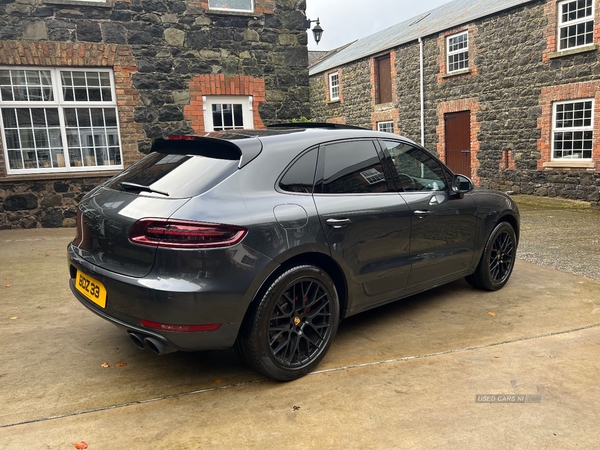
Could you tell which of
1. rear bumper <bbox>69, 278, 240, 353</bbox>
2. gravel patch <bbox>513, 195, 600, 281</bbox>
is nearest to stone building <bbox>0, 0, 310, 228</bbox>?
gravel patch <bbox>513, 195, 600, 281</bbox>

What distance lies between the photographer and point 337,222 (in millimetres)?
3295

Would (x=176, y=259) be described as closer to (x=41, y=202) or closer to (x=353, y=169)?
(x=353, y=169)

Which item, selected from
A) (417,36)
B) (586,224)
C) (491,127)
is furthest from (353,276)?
(417,36)

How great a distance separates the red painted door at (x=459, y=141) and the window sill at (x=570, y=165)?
309 cm

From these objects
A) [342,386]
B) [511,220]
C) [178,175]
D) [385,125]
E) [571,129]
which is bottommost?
[342,386]

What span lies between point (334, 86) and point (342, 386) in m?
20.8

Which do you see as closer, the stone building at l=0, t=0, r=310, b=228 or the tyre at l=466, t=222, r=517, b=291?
the tyre at l=466, t=222, r=517, b=291

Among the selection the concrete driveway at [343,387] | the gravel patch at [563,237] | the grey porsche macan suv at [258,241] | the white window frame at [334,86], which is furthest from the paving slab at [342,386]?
the white window frame at [334,86]

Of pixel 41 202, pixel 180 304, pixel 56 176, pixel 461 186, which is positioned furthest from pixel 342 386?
pixel 41 202

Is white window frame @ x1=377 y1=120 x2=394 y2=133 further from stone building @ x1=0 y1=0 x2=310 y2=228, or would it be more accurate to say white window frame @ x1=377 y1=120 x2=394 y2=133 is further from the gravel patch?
stone building @ x1=0 y1=0 x2=310 y2=228

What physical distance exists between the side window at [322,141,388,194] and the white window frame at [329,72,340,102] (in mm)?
19021

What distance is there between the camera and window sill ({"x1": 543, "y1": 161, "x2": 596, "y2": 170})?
12039mm

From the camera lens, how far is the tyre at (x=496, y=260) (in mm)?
4793

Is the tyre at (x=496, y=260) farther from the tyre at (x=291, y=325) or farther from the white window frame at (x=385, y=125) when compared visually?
the white window frame at (x=385, y=125)
